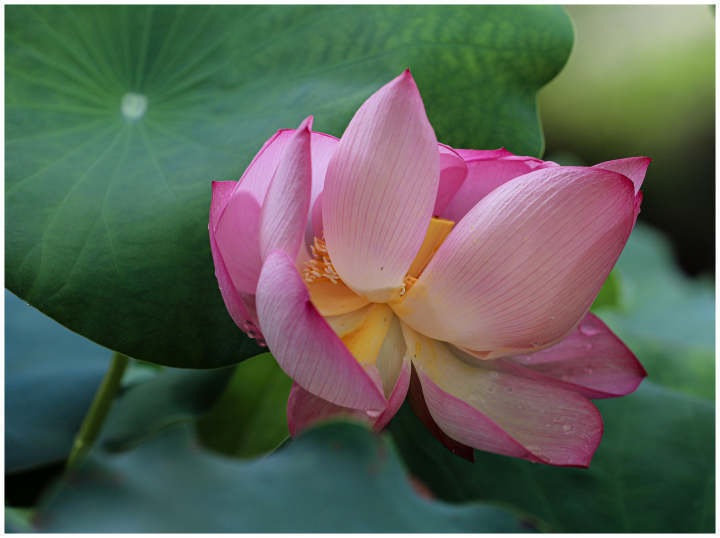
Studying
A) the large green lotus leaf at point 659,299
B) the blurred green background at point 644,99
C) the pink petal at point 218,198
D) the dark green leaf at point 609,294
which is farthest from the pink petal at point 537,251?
the blurred green background at point 644,99

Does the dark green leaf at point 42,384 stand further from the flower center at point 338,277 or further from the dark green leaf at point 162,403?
the flower center at point 338,277

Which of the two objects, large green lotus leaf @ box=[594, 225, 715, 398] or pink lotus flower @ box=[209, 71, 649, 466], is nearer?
pink lotus flower @ box=[209, 71, 649, 466]

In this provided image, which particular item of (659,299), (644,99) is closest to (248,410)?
(659,299)

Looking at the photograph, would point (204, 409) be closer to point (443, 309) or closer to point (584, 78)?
point (443, 309)

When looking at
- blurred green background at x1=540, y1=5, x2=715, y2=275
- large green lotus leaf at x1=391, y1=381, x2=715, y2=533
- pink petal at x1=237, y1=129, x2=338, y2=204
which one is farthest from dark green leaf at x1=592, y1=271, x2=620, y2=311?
blurred green background at x1=540, y1=5, x2=715, y2=275

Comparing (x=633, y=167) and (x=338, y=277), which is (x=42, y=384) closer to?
(x=338, y=277)

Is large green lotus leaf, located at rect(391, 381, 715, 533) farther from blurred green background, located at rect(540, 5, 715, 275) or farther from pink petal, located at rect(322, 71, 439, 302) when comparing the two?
blurred green background, located at rect(540, 5, 715, 275)
